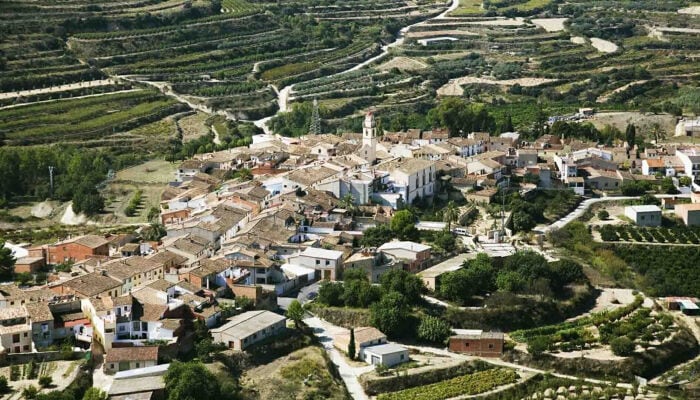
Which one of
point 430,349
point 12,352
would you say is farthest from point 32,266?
point 430,349

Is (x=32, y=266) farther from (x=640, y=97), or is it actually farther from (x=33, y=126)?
(x=640, y=97)

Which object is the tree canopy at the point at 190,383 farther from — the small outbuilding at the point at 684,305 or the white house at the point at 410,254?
the small outbuilding at the point at 684,305

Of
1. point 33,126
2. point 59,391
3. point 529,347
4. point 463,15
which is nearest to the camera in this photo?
point 59,391

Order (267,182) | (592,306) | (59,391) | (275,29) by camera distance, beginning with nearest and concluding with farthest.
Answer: (59,391)
(592,306)
(267,182)
(275,29)

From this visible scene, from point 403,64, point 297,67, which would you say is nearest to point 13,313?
point 297,67

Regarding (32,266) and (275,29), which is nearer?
(32,266)

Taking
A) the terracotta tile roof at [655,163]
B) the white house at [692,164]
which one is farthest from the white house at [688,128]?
the terracotta tile roof at [655,163]

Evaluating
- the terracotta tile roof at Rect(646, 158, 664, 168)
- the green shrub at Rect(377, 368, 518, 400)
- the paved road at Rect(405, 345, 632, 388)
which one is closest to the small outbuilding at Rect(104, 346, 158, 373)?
the green shrub at Rect(377, 368, 518, 400)
